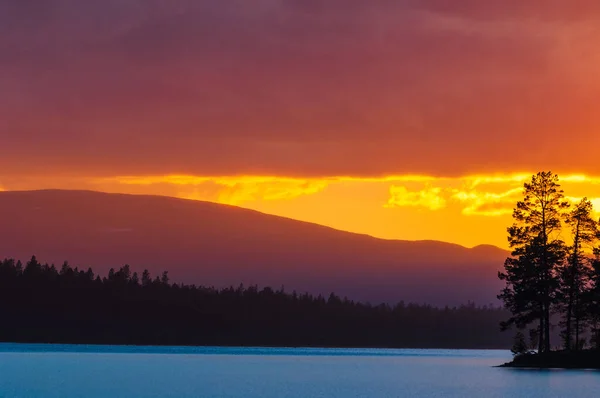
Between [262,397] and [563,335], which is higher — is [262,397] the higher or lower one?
the lower one

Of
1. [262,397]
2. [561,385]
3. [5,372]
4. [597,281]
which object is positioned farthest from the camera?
[5,372]

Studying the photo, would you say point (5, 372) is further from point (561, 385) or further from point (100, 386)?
point (561, 385)

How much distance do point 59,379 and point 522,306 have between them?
52.8 metres

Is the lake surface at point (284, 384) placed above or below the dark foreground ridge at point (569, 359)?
below

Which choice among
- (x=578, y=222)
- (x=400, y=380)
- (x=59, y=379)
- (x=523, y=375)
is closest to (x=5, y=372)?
(x=59, y=379)

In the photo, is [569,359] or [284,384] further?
[569,359]

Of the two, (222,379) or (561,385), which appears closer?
(561,385)

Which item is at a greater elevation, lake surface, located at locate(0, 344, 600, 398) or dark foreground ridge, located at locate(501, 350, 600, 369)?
dark foreground ridge, located at locate(501, 350, 600, 369)

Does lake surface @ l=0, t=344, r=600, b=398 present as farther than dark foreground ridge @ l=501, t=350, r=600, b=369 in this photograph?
No

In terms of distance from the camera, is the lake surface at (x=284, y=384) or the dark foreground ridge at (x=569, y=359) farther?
the dark foreground ridge at (x=569, y=359)

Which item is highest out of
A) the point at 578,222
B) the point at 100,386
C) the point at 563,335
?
the point at 578,222

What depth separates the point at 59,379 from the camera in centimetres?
12325

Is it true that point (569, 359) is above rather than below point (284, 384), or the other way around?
above

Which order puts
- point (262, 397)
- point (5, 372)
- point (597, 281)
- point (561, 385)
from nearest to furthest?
point (262, 397)
point (561, 385)
point (597, 281)
point (5, 372)
